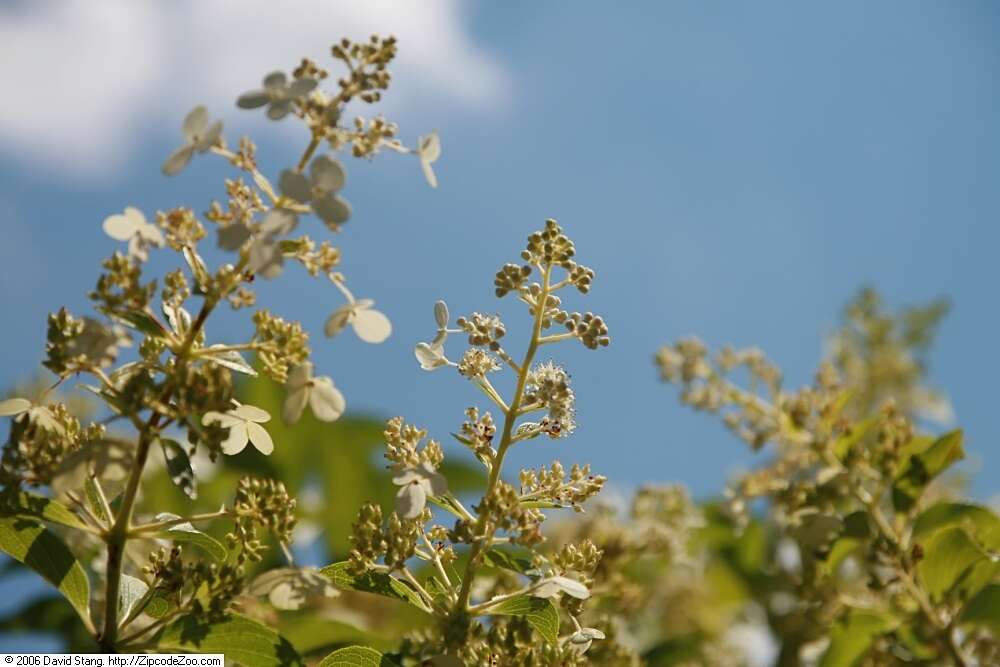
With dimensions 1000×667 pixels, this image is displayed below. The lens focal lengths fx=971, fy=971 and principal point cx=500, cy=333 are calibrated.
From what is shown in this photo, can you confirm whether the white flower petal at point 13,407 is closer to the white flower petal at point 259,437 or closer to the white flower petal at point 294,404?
the white flower petal at point 259,437

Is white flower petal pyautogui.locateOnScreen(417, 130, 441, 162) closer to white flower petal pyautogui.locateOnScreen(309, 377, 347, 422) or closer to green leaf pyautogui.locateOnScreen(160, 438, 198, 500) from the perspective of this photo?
white flower petal pyautogui.locateOnScreen(309, 377, 347, 422)

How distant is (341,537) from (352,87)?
179 inches

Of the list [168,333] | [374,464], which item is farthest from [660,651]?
[374,464]

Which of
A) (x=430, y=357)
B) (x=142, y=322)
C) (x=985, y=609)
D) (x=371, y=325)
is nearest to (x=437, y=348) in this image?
(x=430, y=357)

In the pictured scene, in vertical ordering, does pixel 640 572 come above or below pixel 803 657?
above

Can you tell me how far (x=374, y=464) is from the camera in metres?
6.57

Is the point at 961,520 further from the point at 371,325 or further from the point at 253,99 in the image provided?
the point at 253,99

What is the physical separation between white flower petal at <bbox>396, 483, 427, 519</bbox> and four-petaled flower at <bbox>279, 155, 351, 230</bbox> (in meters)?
0.49

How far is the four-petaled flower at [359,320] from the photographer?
167 cm

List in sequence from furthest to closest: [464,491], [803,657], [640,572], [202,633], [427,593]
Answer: [464,491], [640,572], [803,657], [427,593], [202,633]

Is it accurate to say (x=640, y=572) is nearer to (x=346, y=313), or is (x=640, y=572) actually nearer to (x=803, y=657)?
(x=803, y=657)

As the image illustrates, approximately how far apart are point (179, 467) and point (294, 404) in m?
0.28

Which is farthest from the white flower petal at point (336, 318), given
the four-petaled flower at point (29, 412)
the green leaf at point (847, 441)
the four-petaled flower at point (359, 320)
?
the green leaf at point (847, 441)

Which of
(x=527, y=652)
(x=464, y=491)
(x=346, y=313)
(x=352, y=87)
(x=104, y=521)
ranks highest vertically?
(x=464, y=491)
